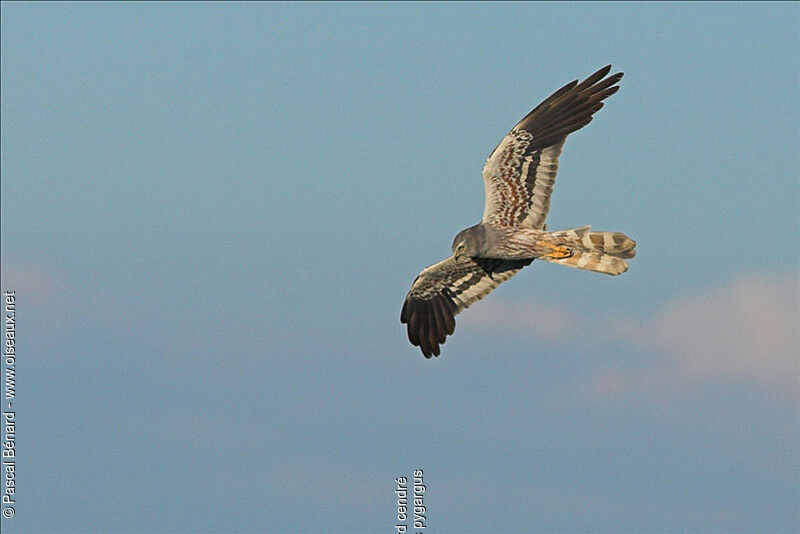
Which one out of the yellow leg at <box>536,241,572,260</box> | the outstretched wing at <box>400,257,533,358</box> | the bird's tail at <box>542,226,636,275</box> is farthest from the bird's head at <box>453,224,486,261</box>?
the bird's tail at <box>542,226,636,275</box>

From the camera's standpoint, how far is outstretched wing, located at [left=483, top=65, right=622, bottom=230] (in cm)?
3216

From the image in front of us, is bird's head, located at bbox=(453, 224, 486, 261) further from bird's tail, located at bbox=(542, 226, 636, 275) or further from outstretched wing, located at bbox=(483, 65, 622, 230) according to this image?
bird's tail, located at bbox=(542, 226, 636, 275)

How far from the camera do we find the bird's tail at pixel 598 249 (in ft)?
103

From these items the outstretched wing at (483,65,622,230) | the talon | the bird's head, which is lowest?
the talon

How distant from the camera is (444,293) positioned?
112 feet

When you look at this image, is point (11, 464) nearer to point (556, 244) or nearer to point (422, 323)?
point (422, 323)

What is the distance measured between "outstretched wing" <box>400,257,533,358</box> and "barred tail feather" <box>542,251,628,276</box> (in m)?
1.75

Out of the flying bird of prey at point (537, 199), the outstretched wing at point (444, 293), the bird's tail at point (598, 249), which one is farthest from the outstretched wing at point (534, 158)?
the outstretched wing at point (444, 293)

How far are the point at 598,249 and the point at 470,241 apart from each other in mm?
2380

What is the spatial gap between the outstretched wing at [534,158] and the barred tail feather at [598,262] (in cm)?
109

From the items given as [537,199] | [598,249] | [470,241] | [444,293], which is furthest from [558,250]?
[444,293]

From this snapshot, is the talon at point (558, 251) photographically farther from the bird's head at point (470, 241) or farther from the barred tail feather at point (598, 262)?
the bird's head at point (470, 241)

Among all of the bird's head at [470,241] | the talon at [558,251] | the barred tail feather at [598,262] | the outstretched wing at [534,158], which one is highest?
the outstretched wing at [534,158]

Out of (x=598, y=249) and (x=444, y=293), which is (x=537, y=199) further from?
(x=444, y=293)
